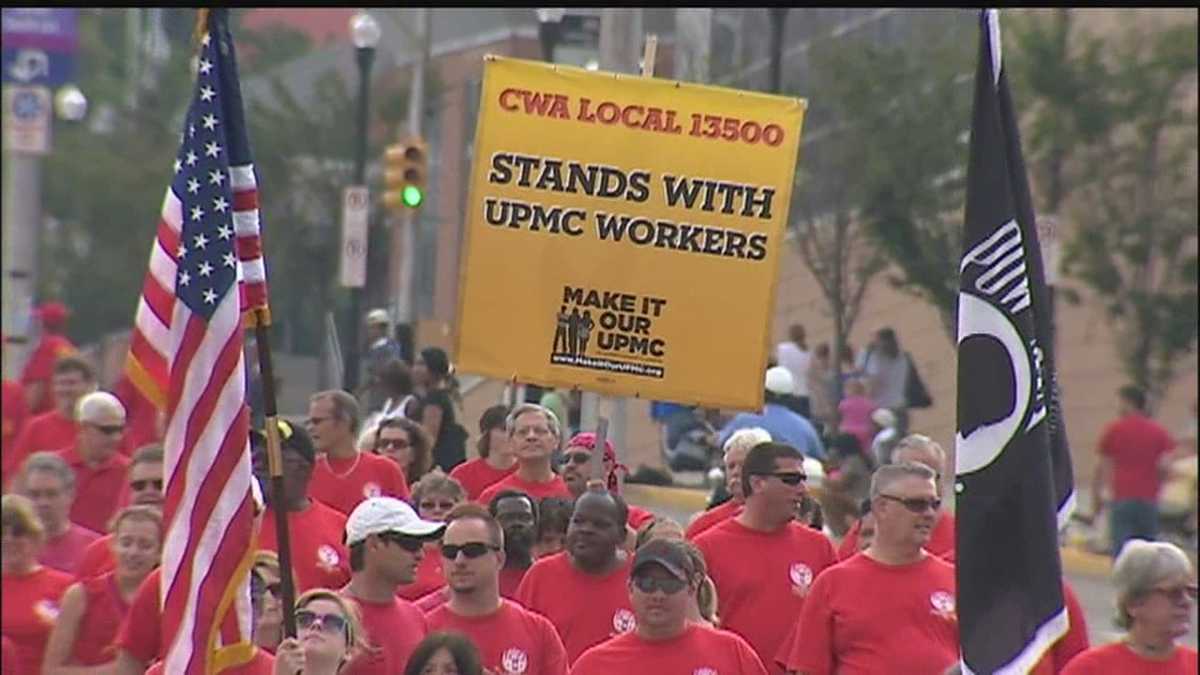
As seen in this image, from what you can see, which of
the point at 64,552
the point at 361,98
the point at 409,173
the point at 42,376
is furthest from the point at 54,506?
the point at 361,98

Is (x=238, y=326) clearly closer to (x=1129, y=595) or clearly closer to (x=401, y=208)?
(x=1129, y=595)

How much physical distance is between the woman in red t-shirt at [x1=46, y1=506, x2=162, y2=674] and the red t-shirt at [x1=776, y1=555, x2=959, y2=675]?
2459mm

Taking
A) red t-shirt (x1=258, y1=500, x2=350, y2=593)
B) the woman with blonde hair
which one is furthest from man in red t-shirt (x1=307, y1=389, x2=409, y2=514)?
the woman with blonde hair

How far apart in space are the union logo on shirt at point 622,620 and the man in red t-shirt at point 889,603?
82 cm

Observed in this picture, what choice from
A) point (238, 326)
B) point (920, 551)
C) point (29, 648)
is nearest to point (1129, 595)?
point (920, 551)

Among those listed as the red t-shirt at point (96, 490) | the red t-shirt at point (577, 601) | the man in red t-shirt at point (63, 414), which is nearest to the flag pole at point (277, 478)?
the red t-shirt at point (577, 601)

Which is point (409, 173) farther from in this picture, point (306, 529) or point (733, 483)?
point (306, 529)

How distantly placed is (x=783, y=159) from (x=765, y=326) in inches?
29.2

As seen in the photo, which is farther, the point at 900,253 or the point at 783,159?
the point at 900,253

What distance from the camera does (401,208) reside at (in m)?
29.5

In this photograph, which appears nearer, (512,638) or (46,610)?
(512,638)

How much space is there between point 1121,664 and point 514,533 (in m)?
2.85

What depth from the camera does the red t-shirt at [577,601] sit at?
11031 millimetres

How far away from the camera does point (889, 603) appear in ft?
33.5
